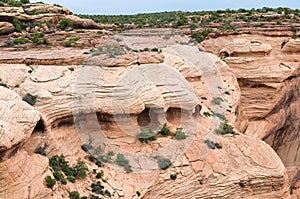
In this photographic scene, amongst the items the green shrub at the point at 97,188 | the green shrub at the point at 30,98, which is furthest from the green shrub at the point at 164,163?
the green shrub at the point at 30,98

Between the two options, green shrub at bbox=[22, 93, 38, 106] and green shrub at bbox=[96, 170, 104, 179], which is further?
green shrub at bbox=[96, 170, 104, 179]

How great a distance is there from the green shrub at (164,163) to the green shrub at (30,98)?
18.1 feet

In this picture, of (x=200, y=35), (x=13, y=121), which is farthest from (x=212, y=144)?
(x=200, y=35)

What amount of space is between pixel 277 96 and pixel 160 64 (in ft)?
40.9

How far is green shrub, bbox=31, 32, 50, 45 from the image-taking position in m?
24.9

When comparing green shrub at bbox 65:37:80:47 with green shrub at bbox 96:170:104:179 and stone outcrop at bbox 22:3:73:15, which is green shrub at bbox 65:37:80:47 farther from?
green shrub at bbox 96:170:104:179

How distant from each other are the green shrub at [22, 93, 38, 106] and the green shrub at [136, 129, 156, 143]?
4.66 m

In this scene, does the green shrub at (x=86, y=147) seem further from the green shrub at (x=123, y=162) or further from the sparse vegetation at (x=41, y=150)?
the sparse vegetation at (x=41, y=150)

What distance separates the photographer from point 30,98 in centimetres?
1664

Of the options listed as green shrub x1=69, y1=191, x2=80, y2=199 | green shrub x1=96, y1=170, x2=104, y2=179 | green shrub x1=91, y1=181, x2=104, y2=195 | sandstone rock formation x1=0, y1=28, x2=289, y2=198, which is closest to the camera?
green shrub x1=69, y1=191, x2=80, y2=199

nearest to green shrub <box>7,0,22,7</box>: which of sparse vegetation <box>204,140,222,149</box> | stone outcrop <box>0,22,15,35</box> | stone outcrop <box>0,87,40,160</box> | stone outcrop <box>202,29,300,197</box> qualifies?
stone outcrop <box>0,22,15,35</box>

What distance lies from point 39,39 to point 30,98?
31.0 feet

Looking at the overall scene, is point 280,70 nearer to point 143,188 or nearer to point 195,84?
point 195,84

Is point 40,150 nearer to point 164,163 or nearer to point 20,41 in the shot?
point 164,163
